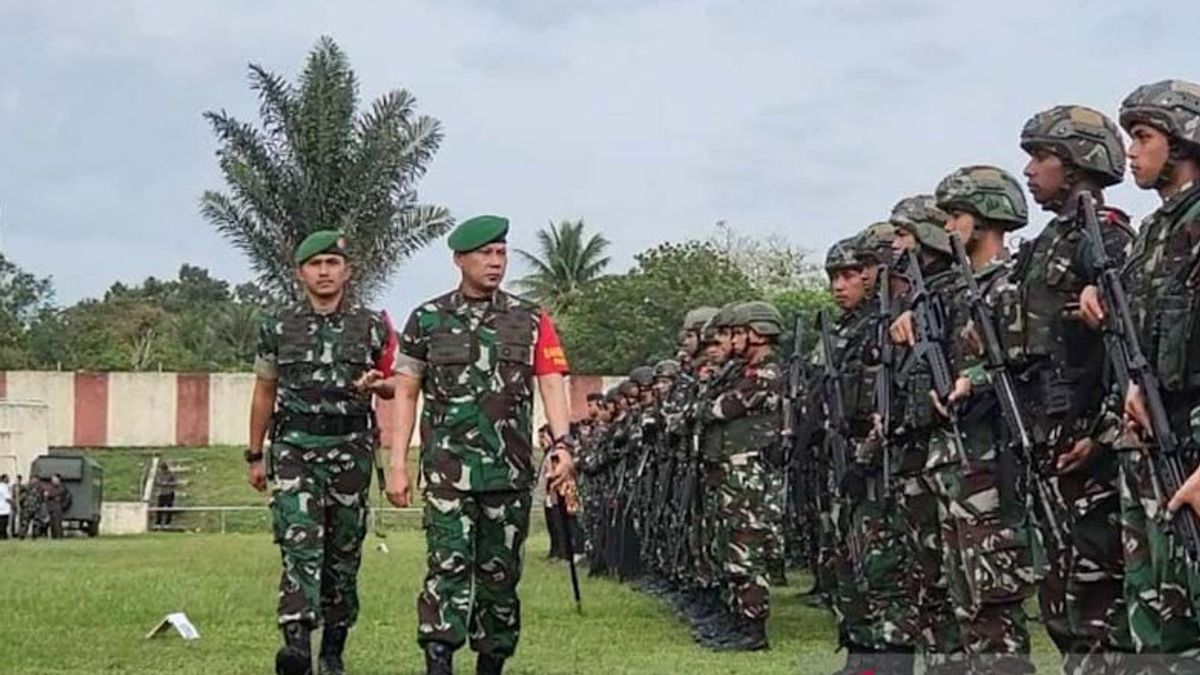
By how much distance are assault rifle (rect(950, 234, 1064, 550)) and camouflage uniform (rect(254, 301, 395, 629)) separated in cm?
317

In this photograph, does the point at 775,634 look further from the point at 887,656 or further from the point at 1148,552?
the point at 1148,552

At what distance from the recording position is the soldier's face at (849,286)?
315 inches

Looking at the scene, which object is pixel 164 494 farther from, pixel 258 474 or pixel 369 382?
pixel 369 382

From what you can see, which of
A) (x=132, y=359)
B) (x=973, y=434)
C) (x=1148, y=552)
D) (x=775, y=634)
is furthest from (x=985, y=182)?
(x=132, y=359)

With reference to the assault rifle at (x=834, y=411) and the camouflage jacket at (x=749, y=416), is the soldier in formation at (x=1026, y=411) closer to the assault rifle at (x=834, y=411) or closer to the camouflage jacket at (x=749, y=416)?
the assault rifle at (x=834, y=411)

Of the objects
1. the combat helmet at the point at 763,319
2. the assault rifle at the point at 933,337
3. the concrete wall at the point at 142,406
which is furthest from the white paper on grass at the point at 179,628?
the concrete wall at the point at 142,406

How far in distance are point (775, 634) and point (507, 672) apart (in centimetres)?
298

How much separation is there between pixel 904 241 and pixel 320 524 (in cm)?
283

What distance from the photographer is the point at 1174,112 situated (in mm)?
5082

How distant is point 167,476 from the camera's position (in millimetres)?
41594

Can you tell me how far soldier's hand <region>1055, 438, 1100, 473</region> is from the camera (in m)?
5.45

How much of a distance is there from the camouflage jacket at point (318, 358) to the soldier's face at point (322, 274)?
97mm

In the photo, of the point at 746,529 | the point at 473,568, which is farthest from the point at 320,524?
the point at 746,529

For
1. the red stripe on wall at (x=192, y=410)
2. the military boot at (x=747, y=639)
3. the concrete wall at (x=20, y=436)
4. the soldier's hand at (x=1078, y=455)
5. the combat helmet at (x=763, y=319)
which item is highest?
the red stripe on wall at (x=192, y=410)
